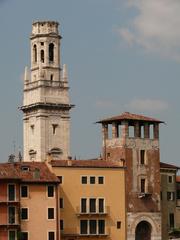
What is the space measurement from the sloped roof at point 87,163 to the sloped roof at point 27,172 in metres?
1.21

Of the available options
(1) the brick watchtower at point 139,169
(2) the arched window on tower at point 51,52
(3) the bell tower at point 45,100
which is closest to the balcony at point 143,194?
(1) the brick watchtower at point 139,169

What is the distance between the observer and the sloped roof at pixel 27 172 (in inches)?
4254

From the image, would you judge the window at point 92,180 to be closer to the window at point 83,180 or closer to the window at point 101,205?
the window at point 83,180

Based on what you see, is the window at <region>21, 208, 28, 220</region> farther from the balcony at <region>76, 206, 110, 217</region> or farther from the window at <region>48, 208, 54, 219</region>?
the balcony at <region>76, 206, 110, 217</region>

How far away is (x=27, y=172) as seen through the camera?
109812 mm

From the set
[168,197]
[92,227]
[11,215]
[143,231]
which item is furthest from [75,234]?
[168,197]

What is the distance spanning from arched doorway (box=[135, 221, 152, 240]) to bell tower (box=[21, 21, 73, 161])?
25.3 m

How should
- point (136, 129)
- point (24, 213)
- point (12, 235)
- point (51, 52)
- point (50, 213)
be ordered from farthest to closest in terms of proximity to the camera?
point (51, 52) < point (136, 129) < point (50, 213) < point (24, 213) < point (12, 235)

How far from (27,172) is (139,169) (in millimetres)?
10605

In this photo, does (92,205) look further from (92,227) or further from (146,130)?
(146,130)

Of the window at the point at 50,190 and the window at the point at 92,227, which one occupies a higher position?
the window at the point at 50,190

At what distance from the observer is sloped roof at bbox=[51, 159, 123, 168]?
111625mm

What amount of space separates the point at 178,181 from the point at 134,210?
8008mm

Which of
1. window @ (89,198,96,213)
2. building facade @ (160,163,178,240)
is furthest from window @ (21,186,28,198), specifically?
building facade @ (160,163,178,240)
